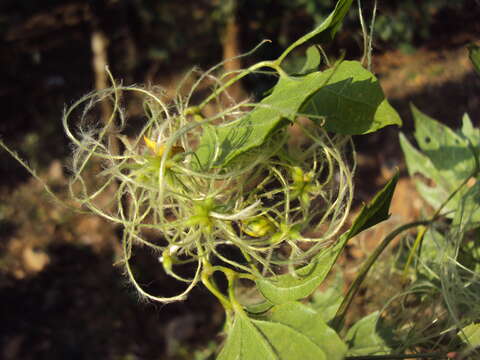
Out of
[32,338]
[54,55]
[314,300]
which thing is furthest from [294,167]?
[54,55]

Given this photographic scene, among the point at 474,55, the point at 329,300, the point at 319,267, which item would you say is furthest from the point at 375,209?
the point at 329,300

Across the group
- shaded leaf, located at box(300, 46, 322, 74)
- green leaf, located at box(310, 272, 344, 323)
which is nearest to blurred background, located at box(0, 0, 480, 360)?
shaded leaf, located at box(300, 46, 322, 74)

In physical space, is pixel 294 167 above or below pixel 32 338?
above

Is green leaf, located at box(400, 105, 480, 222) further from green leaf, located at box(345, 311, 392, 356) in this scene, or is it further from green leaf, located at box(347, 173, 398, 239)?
green leaf, located at box(347, 173, 398, 239)

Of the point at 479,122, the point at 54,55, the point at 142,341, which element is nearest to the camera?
the point at 142,341

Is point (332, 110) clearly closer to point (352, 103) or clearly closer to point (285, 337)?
point (352, 103)

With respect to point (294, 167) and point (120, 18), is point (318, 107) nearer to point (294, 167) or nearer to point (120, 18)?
point (294, 167)

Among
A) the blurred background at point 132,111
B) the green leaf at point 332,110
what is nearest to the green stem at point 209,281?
the green leaf at point 332,110
